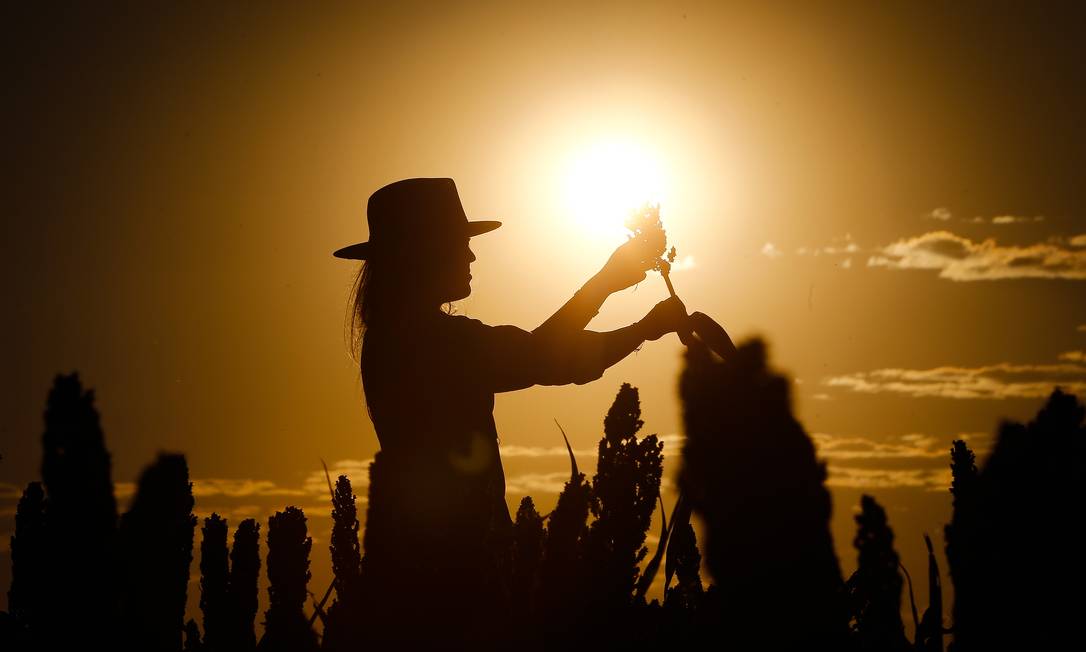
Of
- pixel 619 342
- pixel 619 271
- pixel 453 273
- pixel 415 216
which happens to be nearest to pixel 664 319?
pixel 619 342

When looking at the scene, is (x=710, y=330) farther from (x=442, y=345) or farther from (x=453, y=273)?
(x=453, y=273)

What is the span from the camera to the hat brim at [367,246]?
7258mm

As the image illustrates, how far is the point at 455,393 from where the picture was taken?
6.17 meters

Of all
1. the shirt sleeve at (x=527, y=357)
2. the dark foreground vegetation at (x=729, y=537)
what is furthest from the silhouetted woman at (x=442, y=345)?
the dark foreground vegetation at (x=729, y=537)

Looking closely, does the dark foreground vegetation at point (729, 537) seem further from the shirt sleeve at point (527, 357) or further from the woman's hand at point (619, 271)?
the woman's hand at point (619, 271)

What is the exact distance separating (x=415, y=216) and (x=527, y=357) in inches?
59.5

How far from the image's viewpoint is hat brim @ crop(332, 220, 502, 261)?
7.26m

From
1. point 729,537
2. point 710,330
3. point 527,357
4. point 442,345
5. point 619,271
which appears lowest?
point 729,537

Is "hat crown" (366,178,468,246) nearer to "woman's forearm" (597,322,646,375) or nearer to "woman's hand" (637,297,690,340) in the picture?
"woman's forearm" (597,322,646,375)

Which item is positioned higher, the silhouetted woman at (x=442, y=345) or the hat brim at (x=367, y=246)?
the hat brim at (x=367, y=246)

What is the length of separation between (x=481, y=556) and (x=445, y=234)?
14.5 feet

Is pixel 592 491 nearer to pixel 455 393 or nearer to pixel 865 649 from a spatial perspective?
pixel 865 649

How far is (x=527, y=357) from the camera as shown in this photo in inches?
242

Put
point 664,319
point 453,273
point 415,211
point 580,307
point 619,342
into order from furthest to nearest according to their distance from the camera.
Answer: point 415,211
point 453,273
point 580,307
point 619,342
point 664,319
